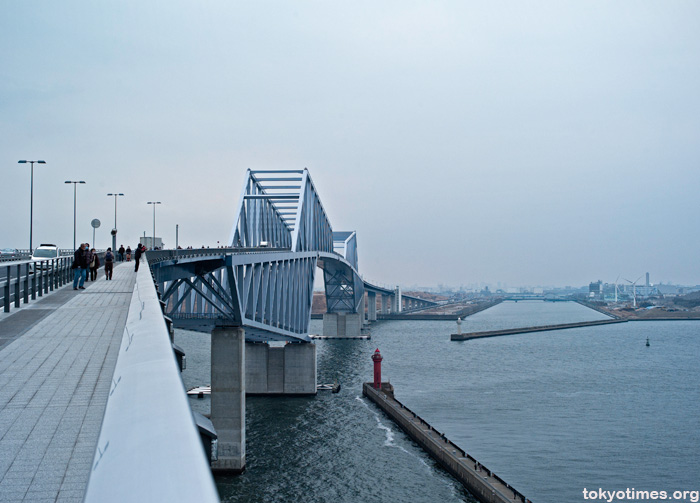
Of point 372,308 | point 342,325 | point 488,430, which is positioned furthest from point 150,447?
point 372,308

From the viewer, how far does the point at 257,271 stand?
134 ft

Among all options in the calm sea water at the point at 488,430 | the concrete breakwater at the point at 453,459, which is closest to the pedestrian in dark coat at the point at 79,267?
the calm sea water at the point at 488,430

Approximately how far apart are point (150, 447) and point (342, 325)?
11843cm

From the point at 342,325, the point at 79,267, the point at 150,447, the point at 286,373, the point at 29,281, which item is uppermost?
the point at 79,267

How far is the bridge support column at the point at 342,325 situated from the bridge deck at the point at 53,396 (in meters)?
104

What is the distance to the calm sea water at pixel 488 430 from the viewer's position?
3225 cm

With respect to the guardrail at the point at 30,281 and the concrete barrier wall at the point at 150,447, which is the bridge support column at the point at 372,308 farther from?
the concrete barrier wall at the point at 150,447

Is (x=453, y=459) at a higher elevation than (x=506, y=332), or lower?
higher

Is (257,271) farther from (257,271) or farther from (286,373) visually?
(286,373)

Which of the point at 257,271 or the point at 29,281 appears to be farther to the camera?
the point at 257,271

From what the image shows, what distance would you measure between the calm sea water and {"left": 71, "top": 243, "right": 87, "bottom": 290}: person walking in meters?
12.5

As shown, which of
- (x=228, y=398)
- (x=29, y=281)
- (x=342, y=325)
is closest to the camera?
(x=29, y=281)

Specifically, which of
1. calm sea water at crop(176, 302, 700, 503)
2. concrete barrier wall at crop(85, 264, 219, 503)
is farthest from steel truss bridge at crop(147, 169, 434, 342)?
concrete barrier wall at crop(85, 264, 219, 503)

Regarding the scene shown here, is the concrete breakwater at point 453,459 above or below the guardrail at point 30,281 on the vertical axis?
below
